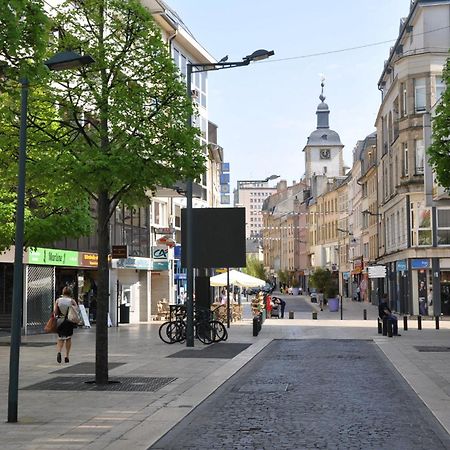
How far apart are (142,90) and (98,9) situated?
1.71m

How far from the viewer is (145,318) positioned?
44.5m

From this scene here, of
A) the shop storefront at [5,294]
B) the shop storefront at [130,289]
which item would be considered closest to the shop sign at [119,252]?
the shop storefront at [130,289]

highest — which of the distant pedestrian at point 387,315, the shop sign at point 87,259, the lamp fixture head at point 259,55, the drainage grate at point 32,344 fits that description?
the lamp fixture head at point 259,55

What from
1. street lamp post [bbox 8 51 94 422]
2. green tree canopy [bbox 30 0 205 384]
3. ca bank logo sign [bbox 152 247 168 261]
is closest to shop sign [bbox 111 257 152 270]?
ca bank logo sign [bbox 152 247 168 261]

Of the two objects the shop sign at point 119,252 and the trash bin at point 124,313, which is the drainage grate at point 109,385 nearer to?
the shop sign at point 119,252

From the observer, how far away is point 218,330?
26891mm

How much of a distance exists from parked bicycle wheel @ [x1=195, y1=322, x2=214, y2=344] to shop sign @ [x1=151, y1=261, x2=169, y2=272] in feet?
60.0

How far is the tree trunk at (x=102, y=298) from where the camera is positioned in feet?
49.9

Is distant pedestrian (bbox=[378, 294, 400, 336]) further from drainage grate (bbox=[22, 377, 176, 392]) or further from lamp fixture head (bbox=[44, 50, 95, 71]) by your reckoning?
lamp fixture head (bbox=[44, 50, 95, 71])

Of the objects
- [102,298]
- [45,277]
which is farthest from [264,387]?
[45,277]

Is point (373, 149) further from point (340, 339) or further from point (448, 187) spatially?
point (448, 187)

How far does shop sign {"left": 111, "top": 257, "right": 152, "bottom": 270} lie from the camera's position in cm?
4022

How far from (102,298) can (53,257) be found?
60.2ft

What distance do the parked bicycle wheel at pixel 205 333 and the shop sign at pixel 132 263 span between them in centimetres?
1361
